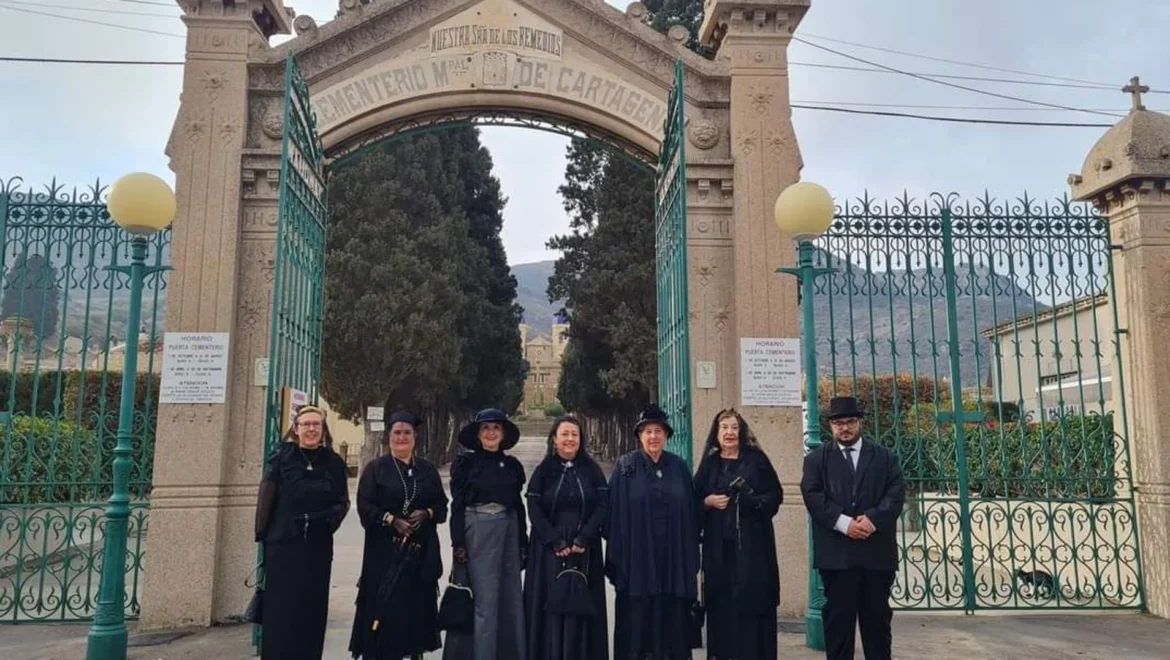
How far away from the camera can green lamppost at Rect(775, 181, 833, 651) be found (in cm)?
565

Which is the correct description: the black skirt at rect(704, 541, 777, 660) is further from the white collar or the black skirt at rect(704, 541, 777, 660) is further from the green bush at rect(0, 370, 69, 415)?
the green bush at rect(0, 370, 69, 415)

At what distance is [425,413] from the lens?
25266 millimetres

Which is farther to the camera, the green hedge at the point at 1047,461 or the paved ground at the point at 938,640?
the green hedge at the point at 1047,461

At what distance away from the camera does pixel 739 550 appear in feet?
15.6

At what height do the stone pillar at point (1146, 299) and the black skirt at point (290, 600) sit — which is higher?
the stone pillar at point (1146, 299)

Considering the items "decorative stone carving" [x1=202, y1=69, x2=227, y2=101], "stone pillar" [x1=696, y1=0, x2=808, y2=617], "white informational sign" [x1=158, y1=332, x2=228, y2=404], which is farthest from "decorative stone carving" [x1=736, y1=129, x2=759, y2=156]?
"white informational sign" [x1=158, y1=332, x2=228, y2=404]

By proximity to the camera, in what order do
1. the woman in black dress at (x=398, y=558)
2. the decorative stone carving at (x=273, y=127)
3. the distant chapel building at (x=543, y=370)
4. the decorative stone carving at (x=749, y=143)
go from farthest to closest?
the distant chapel building at (x=543, y=370), the decorative stone carving at (x=749, y=143), the decorative stone carving at (x=273, y=127), the woman in black dress at (x=398, y=558)

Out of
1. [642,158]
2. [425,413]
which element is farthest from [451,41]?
[425,413]

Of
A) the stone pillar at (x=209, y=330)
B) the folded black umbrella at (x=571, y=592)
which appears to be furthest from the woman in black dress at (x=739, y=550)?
the stone pillar at (x=209, y=330)

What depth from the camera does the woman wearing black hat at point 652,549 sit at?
465 cm

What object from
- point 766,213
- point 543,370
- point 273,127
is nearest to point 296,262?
point 273,127

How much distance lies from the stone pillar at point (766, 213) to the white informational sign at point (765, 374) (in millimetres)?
86

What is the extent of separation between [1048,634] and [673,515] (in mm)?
3803

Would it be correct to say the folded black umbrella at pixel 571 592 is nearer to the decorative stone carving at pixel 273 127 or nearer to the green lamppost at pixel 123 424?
the green lamppost at pixel 123 424
